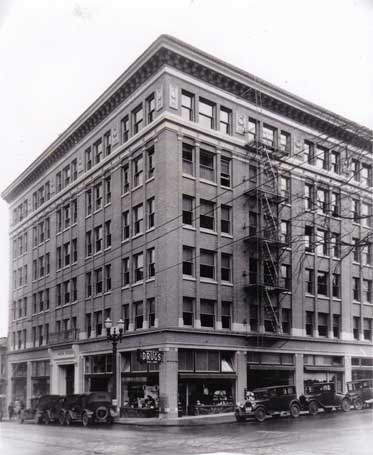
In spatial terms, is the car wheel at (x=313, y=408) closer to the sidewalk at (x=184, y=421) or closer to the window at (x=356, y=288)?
the sidewalk at (x=184, y=421)

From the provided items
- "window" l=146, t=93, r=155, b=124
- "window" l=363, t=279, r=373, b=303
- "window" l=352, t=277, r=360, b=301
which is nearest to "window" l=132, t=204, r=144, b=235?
"window" l=146, t=93, r=155, b=124

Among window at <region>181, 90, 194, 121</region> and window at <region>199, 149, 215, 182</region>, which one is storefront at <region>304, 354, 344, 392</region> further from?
window at <region>181, 90, 194, 121</region>

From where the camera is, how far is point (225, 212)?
118 feet

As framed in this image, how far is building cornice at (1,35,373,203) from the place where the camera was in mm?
33125

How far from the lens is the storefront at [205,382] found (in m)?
32.6

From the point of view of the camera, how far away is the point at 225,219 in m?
36.0

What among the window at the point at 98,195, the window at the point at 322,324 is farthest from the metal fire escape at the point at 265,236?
the window at the point at 98,195

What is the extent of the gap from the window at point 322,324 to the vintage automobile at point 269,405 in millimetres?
11116

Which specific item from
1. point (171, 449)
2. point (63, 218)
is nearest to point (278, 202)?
point (63, 218)

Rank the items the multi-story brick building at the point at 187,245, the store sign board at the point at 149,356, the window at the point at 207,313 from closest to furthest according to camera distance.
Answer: the store sign board at the point at 149,356
the multi-story brick building at the point at 187,245
the window at the point at 207,313

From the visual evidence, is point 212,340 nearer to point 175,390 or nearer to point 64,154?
point 175,390

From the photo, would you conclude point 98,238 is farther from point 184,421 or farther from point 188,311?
point 184,421

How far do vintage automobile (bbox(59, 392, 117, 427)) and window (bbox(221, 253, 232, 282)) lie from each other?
9.91 metres

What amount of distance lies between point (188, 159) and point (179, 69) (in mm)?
4955
